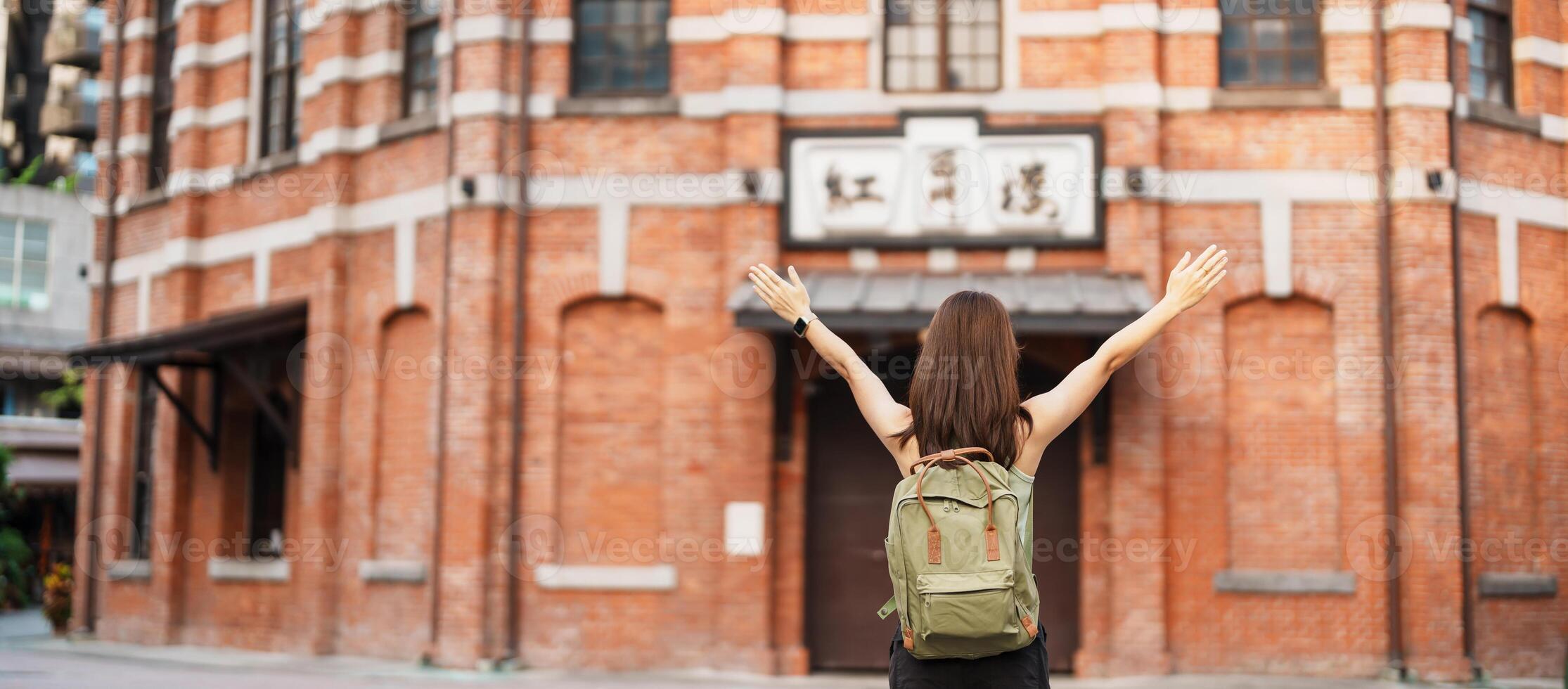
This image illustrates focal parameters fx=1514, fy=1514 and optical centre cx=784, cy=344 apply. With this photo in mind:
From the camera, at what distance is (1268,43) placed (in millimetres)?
15227

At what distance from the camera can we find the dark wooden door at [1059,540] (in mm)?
14891

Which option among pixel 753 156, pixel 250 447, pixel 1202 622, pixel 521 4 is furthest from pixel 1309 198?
pixel 250 447

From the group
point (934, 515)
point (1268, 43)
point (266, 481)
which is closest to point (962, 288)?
point (1268, 43)

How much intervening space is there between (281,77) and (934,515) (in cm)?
1717

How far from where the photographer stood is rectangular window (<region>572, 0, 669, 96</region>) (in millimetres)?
16016

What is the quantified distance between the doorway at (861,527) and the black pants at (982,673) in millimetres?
11111

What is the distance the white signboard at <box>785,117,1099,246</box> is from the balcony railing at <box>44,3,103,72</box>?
146 ft

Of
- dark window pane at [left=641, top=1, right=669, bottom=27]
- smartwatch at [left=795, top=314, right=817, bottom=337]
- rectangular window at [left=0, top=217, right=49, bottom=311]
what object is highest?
rectangular window at [left=0, top=217, right=49, bottom=311]

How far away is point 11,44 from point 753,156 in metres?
48.8

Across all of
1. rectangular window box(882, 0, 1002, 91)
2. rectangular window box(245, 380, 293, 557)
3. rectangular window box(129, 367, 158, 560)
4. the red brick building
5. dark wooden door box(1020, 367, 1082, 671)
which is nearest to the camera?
the red brick building

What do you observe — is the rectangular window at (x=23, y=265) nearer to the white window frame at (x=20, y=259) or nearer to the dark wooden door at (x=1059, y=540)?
the white window frame at (x=20, y=259)

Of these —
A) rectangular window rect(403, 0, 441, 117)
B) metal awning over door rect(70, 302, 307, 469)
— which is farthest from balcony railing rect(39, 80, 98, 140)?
rectangular window rect(403, 0, 441, 117)

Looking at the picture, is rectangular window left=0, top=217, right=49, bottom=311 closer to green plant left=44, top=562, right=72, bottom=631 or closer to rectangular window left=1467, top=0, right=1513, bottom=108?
green plant left=44, top=562, right=72, bottom=631

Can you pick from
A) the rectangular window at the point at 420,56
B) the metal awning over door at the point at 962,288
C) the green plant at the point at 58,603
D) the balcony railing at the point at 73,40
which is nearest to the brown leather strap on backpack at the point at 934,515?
the metal awning over door at the point at 962,288
